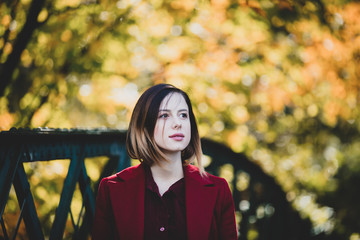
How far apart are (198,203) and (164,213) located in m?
0.19

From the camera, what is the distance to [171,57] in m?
4.32

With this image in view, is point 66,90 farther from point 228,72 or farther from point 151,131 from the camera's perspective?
point 151,131

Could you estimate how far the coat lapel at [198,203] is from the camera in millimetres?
1661

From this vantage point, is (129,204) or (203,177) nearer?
(129,204)

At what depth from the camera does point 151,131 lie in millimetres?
1775

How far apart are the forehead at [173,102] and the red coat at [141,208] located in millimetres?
385

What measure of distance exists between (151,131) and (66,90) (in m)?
2.59

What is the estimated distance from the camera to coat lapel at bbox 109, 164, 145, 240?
64.1 inches

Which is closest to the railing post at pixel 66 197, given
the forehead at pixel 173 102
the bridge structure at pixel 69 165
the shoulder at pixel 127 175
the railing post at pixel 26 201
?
the bridge structure at pixel 69 165

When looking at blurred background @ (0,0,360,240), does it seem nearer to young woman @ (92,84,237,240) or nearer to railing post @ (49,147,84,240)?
railing post @ (49,147,84,240)

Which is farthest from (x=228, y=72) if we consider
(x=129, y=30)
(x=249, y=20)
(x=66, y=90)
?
(x=66, y=90)

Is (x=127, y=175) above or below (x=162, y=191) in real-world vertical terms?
above

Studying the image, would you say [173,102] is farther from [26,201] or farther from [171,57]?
[171,57]

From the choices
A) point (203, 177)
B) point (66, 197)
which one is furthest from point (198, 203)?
point (66, 197)
